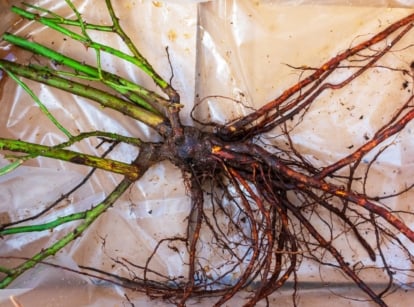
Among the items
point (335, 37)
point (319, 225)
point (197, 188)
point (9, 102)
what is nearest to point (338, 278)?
point (319, 225)

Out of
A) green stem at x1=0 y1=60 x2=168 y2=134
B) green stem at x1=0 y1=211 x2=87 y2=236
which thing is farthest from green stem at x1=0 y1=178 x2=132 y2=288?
green stem at x1=0 y1=60 x2=168 y2=134

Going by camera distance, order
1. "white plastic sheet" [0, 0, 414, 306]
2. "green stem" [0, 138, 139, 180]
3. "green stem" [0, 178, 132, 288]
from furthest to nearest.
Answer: "white plastic sheet" [0, 0, 414, 306] → "green stem" [0, 178, 132, 288] → "green stem" [0, 138, 139, 180]

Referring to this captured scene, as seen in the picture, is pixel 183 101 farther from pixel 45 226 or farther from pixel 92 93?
pixel 45 226

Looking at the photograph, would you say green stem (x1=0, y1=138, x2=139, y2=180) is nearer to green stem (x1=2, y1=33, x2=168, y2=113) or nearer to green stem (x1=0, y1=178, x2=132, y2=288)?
green stem (x1=0, y1=178, x2=132, y2=288)

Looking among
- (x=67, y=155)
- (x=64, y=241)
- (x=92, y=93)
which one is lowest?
(x=64, y=241)

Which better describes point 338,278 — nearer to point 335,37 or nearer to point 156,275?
point 156,275

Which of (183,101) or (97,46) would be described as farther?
(183,101)

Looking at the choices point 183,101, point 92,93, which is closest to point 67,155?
point 92,93
